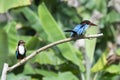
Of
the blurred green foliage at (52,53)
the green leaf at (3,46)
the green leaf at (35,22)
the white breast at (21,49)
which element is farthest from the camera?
the green leaf at (35,22)

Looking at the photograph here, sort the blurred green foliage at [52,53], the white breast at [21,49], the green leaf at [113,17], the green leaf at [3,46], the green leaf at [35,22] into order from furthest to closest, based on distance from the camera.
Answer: the green leaf at [113,17], the green leaf at [35,22], the blurred green foliage at [52,53], the green leaf at [3,46], the white breast at [21,49]

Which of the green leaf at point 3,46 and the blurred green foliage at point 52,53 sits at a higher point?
the blurred green foliage at point 52,53

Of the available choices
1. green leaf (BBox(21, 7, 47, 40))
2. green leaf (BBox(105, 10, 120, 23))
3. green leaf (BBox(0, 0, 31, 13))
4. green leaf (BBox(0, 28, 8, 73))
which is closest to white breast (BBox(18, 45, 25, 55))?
green leaf (BBox(0, 28, 8, 73))

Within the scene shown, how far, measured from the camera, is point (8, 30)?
238 cm

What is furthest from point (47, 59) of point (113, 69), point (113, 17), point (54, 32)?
point (113, 17)

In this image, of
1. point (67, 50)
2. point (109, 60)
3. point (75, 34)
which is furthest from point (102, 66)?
point (75, 34)

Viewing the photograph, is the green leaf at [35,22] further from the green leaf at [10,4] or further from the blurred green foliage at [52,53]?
the green leaf at [10,4]

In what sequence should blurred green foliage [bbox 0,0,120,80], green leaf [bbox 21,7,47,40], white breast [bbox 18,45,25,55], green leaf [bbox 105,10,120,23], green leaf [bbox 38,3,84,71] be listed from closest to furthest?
white breast [bbox 18,45,25,55] → blurred green foliage [bbox 0,0,120,80] → green leaf [bbox 38,3,84,71] → green leaf [bbox 21,7,47,40] → green leaf [bbox 105,10,120,23]

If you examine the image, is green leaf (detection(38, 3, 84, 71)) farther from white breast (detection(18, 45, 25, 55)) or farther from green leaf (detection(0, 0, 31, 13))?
white breast (detection(18, 45, 25, 55))

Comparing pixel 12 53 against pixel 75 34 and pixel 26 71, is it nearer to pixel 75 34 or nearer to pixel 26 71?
pixel 26 71

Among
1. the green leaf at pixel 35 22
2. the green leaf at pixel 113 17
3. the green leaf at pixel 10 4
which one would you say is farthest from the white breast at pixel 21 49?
the green leaf at pixel 113 17

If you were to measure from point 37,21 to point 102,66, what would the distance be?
1.71ft

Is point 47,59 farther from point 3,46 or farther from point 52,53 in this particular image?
point 3,46

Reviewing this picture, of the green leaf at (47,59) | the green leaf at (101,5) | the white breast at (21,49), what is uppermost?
the green leaf at (101,5)
